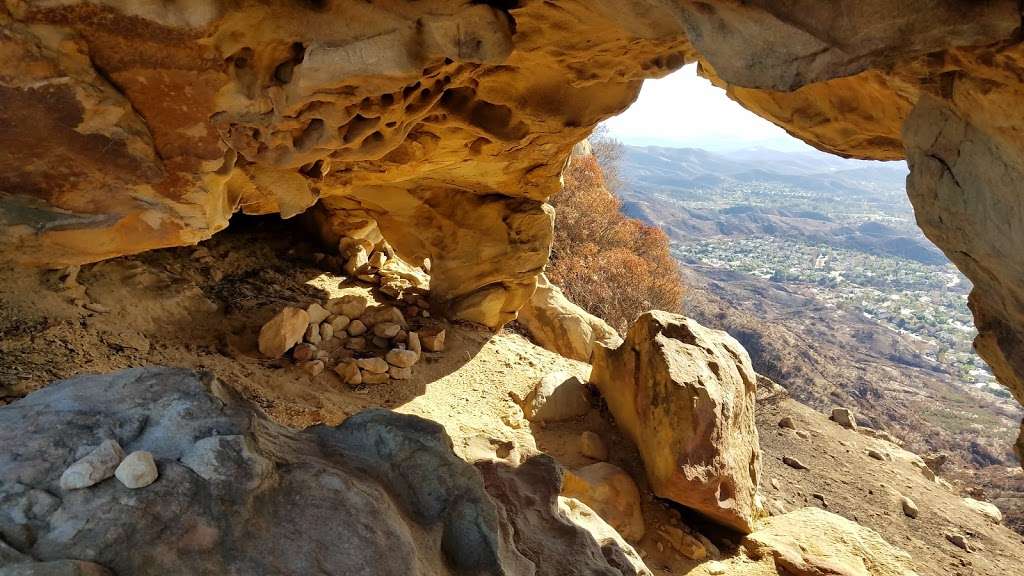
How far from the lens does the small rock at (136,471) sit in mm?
1604

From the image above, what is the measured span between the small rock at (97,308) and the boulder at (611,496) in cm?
358

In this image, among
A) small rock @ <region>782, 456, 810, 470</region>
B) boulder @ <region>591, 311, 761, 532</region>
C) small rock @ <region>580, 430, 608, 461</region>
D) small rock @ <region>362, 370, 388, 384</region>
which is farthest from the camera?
small rock @ <region>782, 456, 810, 470</region>

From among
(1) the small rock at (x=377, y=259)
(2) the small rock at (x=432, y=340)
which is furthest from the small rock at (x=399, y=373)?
(1) the small rock at (x=377, y=259)

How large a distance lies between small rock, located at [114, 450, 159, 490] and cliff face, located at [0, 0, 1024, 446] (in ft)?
6.61

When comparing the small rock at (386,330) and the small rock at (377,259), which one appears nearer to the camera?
the small rock at (386,330)

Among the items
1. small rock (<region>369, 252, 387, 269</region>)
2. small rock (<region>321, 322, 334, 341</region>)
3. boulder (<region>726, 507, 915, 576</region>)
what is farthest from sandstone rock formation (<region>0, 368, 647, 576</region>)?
small rock (<region>369, 252, 387, 269</region>)

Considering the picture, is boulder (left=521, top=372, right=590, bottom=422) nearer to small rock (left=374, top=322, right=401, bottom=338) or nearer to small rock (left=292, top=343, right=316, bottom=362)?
small rock (left=374, top=322, right=401, bottom=338)

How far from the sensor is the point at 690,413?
14.4ft

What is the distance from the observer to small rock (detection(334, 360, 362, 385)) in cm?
516

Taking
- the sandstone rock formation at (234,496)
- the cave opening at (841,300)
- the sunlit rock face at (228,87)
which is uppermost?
the sunlit rock face at (228,87)

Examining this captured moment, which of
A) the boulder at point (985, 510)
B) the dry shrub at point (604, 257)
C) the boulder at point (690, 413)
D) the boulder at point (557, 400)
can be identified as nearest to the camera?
the boulder at point (690, 413)

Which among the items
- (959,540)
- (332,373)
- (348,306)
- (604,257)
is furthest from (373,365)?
(604,257)

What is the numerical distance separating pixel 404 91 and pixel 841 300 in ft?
105

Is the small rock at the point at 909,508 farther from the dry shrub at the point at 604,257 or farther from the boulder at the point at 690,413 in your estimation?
the dry shrub at the point at 604,257
